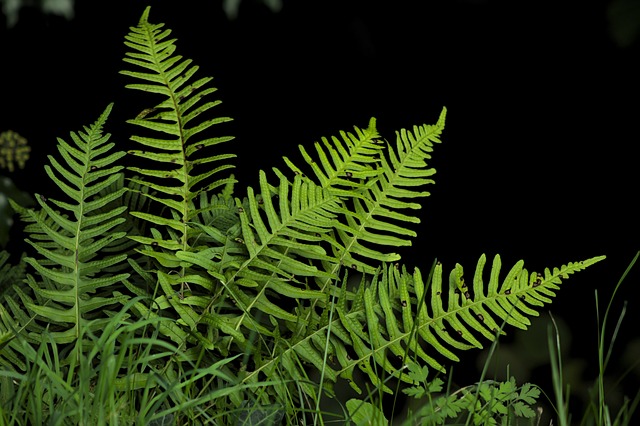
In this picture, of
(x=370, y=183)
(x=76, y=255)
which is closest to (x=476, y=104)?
(x=370, y=183)

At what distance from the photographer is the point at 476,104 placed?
5.85 feet

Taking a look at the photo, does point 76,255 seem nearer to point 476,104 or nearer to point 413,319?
point 413,319

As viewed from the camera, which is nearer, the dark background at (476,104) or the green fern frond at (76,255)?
the green fern frond at (76,255)

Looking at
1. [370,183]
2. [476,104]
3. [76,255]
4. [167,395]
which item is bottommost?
[167,395]

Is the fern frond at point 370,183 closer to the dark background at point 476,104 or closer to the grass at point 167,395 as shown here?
the grass at point 167,395

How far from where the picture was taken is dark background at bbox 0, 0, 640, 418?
5.62 feet

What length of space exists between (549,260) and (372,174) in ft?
2.85

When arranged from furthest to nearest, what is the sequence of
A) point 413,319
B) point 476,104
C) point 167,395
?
point 476,104
point 413,319
point 167,395

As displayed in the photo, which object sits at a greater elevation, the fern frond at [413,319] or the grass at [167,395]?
the fern frond at [413,319]

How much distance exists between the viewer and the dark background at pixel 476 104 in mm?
1714

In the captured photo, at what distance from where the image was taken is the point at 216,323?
3.03 ft

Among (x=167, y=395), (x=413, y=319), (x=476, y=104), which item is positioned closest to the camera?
(x=167, y=395)

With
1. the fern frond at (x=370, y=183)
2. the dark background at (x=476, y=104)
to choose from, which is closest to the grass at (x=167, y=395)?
the fern frond at (x=370, y=183)

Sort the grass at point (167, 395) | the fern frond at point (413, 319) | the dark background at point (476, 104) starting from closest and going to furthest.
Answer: the grass at point (167, 395), the fern frond at point (413, 319), the dark background at point (476, 104)
